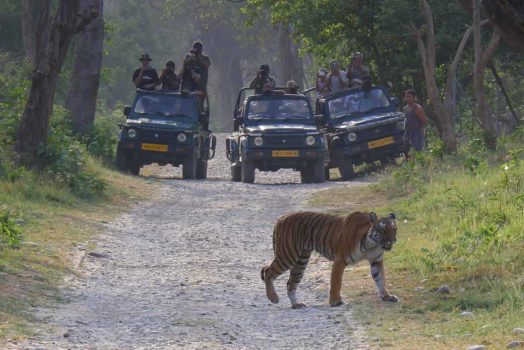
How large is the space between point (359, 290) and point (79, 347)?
11.6 ft

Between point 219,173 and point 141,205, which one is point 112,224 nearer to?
point 141,205

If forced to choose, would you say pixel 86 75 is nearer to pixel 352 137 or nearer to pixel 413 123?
pixel 352 137

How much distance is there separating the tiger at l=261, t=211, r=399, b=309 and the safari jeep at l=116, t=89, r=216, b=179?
14.5m

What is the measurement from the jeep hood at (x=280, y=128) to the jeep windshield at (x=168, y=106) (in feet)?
5.39

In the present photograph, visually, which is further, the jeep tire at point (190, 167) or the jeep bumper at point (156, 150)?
the jeep tire at point (190, 167)

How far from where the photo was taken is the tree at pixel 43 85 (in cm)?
1947

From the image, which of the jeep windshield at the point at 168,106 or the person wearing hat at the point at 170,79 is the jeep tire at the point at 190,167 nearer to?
the jeep windshield at the point at 168,106

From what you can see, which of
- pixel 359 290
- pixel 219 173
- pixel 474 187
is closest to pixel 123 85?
pixel 219 173

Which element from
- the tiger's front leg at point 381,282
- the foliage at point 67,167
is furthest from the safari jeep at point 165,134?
the tiger's front leg at point 381,282

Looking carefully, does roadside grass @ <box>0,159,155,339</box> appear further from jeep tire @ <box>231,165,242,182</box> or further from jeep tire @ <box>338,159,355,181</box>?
jeep tire @ <box>338,159,355,181</box>

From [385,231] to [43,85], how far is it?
34.7ft

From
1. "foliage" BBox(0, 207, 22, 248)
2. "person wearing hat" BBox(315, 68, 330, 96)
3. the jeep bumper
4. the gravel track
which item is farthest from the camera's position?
"person wearing hat" BBox(315, 68, 330, 96)

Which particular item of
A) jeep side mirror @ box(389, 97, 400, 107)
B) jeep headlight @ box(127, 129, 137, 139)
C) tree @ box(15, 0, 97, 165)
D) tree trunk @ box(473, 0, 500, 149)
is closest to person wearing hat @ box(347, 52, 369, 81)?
jeep side mirror @ box(389, 97, 400, 107)

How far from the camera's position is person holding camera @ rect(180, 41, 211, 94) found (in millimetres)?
26891
